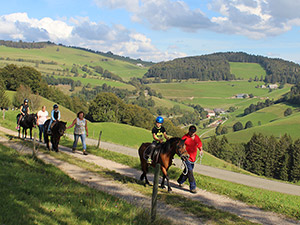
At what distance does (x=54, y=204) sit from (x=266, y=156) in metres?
78.2

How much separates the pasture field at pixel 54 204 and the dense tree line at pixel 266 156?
226ft

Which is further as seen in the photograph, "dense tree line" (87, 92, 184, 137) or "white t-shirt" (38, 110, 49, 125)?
"dense tree line" (87, 92, 184, 137)

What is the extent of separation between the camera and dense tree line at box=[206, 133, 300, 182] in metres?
70.2

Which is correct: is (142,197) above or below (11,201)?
below

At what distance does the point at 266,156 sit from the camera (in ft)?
253

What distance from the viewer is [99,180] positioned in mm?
11656

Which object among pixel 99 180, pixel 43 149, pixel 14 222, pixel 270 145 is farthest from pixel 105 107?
pixel 14 222

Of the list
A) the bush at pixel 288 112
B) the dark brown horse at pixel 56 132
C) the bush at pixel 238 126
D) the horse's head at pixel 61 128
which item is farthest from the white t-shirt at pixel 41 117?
the bush at pixel 288 112

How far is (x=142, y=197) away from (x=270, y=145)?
7734 cm

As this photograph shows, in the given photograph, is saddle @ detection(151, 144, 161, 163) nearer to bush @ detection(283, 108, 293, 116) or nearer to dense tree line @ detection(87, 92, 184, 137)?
dense tree line @ detection(87, 92, 184, 137)

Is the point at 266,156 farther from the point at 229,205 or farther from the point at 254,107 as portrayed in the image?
the point at 254,107

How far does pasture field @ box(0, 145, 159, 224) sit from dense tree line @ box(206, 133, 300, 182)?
68.8m

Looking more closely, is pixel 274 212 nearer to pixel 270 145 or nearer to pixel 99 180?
pixel 99 180

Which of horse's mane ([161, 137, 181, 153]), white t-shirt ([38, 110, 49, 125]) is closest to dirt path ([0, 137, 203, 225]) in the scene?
horse's mane ([161, 137, 181, 153])
